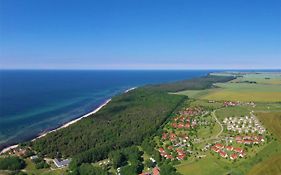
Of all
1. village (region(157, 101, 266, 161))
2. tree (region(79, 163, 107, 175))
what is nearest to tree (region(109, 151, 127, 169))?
tree (region(79, 163, 107, 175))

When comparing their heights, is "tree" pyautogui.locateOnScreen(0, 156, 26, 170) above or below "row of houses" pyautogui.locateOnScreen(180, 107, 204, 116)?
below

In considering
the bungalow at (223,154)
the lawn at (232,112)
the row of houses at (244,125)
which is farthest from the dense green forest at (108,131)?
the row of houses at (244,125)

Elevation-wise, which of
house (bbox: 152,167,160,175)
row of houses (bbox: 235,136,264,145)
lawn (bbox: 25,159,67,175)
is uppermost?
row of houses (bbox: 235,136,264,145)

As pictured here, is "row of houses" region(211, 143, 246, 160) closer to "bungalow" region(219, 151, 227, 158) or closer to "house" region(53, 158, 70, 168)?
"bungalow" region(219, 151, 227, 158)

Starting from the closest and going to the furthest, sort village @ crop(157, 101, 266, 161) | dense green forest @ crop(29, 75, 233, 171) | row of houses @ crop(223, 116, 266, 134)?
dense green forest @ crop(29, 75, 233, 171) < village @ crop(157, 101, 266, 161) < row of houses @ crop(223, 116, 266, 134)

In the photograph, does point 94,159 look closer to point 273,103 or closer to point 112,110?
point 112,110

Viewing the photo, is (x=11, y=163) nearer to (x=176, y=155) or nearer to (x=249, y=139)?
(x=176, y=155)

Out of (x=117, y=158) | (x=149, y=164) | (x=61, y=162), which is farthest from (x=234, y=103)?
(x=61, y=162)

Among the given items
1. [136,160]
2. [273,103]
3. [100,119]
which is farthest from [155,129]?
[273,103]

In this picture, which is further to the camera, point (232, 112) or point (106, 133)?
point (232, 112)

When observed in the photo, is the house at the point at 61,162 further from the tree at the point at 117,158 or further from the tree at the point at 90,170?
the tree at the point at 117,158

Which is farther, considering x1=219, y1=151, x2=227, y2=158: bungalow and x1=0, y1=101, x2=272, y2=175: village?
x1=219, y1=151, x2=227, y2=158: bungalow
